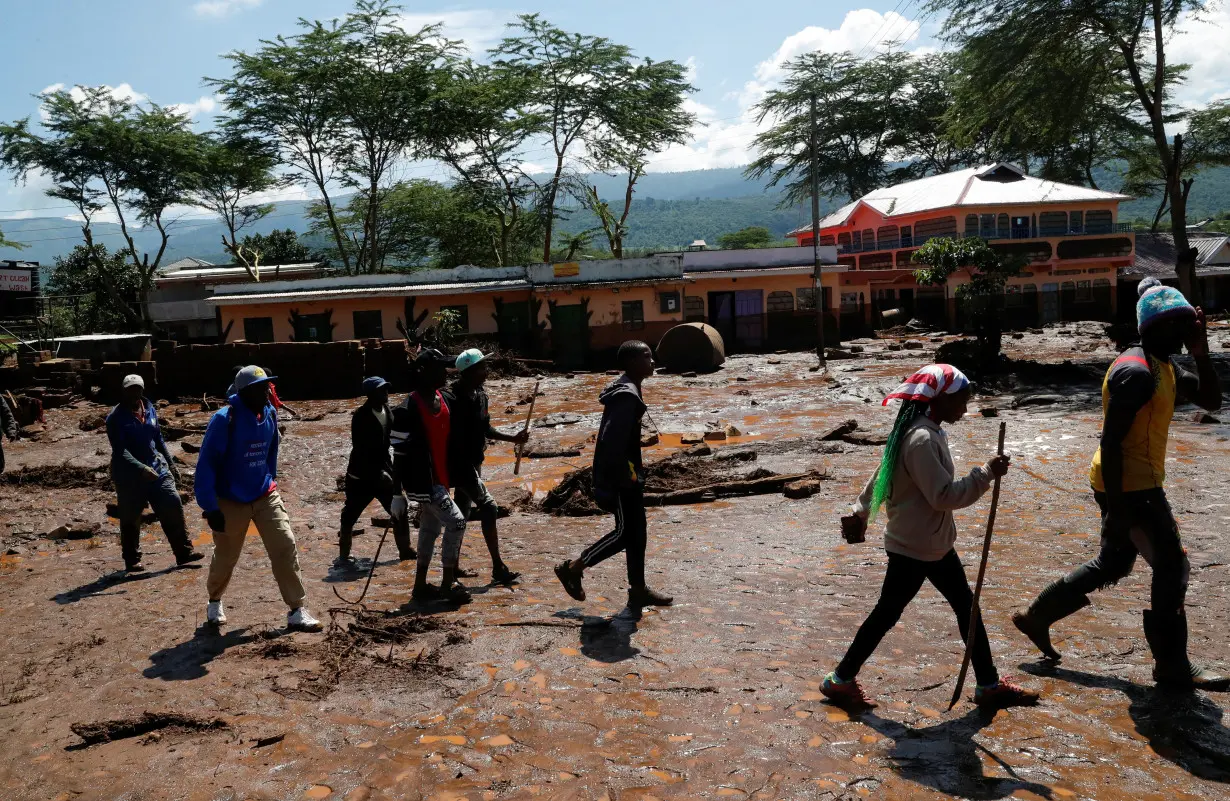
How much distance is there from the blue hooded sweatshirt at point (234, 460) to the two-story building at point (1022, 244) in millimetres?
38598

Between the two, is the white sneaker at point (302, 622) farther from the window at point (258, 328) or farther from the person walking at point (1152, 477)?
the window at point (258, 328)

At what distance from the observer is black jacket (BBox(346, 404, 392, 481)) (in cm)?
812

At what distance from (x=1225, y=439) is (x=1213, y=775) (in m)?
10.2

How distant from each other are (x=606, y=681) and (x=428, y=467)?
81.7 inches

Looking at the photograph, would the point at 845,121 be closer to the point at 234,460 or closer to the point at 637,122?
the point at 637,122

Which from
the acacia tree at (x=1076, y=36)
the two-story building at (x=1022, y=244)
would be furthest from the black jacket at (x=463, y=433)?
the two-story building at (x=1022, y=244)

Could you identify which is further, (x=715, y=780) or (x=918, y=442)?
(x=918, y=442)

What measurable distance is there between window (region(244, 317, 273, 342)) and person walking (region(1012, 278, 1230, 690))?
102 feet

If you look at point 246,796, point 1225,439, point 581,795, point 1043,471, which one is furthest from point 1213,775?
point 1225,439

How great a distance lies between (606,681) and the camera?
16.0 feet

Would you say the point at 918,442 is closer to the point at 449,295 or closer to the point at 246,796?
the point at 246,796

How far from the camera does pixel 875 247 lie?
163 ft

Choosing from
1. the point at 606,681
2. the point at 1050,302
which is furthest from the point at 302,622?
the point at 1050,302

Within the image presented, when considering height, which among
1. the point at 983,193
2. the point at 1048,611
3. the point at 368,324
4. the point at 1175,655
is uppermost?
the point at 983,193
